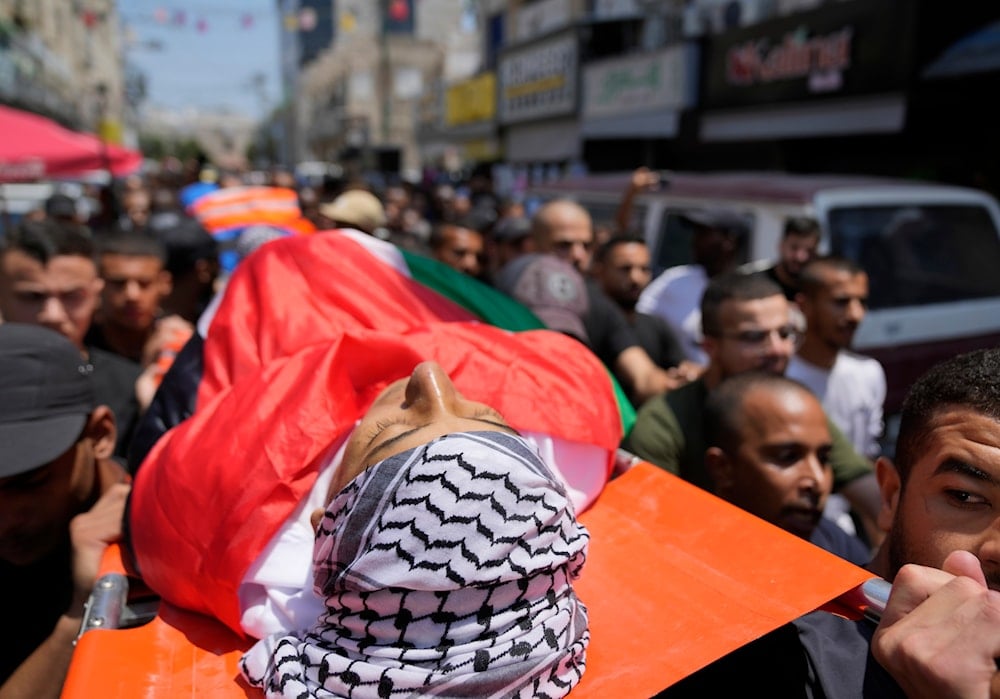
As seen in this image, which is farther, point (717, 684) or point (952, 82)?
point (952, 82)

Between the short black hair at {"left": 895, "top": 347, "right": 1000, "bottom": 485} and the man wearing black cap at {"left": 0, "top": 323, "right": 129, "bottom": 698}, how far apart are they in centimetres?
152

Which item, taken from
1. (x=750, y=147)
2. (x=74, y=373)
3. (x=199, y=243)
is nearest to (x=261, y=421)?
(x=74, y=373)

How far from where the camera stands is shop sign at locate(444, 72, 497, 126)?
726 inches

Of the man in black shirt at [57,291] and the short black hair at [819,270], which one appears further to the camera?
the short black hair at [819,270]

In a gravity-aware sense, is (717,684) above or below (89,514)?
below

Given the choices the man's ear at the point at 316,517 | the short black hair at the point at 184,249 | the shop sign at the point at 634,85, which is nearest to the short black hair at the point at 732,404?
the man's ear at the point at 316,517

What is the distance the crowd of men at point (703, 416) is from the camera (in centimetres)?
114

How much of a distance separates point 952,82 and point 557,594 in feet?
26.7

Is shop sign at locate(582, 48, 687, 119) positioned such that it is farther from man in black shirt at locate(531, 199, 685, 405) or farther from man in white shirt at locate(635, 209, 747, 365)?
man in black shirt at locate(531, 199, 685, 405)

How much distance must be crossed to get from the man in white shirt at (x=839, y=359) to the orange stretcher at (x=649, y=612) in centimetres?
188

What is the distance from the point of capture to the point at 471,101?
1973 cm

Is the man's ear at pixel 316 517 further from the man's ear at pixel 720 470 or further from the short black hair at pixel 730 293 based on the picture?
the short black hair at pixel 730 293

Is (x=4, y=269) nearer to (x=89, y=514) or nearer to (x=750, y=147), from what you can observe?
(x=89, y=514)

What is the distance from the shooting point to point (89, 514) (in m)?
1.65
